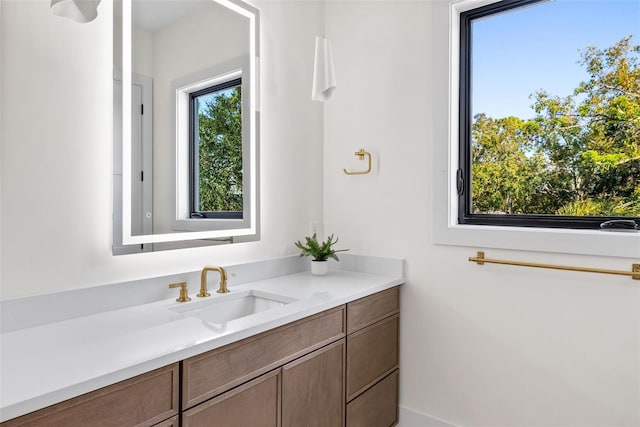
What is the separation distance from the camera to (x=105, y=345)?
1.09 m

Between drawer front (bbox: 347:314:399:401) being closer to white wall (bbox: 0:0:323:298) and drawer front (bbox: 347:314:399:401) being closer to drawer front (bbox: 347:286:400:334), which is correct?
drawer front (bbox: 347:286:400:334)

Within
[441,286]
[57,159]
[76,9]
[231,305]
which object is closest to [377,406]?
[441,286]

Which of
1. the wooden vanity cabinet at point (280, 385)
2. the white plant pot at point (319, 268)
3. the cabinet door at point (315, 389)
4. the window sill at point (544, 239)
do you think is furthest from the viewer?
the white plant pot at point (319, 268)

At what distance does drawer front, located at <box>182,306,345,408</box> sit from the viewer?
3.70ft

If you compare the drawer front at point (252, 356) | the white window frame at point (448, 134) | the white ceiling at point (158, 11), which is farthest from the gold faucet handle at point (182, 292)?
the white window frame at point (448, 134)

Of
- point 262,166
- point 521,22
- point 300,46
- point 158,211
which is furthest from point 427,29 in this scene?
point 158,211

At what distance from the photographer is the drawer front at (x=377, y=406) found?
1.80m

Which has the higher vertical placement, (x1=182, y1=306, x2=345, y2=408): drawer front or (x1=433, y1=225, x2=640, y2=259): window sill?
(x1=433, y1=225, x2=640, y2=259): window sill

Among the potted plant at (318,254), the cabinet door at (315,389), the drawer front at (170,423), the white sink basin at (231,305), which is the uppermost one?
the potted plant at (318,254)

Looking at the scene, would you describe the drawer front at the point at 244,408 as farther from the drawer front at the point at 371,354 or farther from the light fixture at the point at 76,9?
the light fixture at the point at 76,9

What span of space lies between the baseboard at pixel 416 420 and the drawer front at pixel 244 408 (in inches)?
38.5

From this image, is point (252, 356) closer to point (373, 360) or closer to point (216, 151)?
point (373, 360)

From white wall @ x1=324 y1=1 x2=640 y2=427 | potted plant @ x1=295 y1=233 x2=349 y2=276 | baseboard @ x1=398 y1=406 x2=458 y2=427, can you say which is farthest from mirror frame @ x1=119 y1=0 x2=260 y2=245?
baseboard @ x1=398 y1=406 x2=458 y2=427

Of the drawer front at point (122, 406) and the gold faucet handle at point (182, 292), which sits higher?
the gold faucet handle at point (182, 292)
